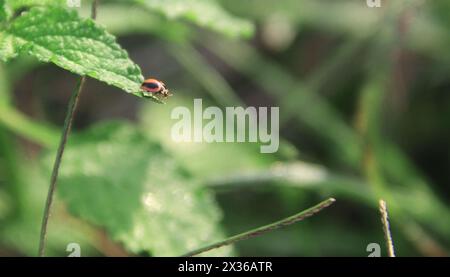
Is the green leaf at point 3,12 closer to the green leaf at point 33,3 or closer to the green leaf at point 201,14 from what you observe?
the green leaf at point 33,3

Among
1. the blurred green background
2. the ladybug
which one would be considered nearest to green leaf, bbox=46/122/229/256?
the blurred green background

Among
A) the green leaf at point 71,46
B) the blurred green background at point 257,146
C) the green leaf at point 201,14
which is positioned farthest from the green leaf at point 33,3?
the blurred green background at point 257,146

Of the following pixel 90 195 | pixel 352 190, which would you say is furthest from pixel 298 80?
pixel 90 195

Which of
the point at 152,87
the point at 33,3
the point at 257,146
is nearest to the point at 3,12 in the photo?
the point at 33,3

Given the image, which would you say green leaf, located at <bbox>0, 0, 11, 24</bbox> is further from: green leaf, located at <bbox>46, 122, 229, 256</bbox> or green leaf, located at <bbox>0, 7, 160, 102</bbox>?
green leaf, located at <bbox>46, 122, 229, 256</bbox>

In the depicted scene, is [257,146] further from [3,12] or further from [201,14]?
[3,12]
